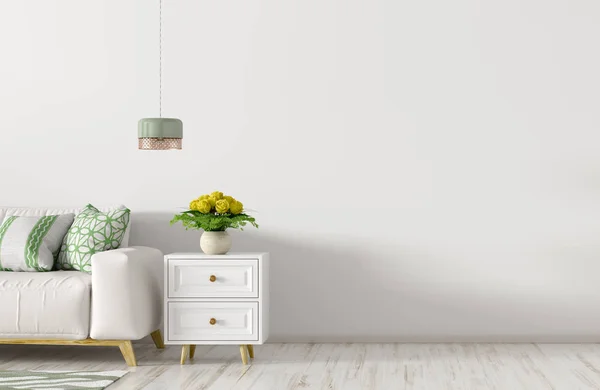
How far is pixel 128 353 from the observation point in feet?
15.1

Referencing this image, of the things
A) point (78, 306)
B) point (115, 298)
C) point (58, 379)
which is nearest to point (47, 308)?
point (78, 306)

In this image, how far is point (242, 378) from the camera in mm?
4332

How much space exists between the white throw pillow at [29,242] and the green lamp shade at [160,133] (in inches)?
26.0

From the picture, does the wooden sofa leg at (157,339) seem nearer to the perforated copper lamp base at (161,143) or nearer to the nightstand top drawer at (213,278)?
the nightstand top drawer at (213,278)

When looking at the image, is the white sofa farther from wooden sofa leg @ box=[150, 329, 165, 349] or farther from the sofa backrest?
the sofa backrest

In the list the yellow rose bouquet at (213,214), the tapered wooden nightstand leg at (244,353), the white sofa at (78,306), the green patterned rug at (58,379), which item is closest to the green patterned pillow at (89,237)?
the white sofa at (78,306)

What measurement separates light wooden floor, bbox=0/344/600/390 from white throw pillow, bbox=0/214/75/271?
1.67 feet

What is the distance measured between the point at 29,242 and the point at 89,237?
32 centimetres

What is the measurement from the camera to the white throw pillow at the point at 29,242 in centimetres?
479

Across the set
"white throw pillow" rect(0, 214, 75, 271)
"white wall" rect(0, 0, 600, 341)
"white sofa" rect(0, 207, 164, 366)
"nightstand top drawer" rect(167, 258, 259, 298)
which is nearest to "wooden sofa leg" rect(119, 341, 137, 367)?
"white sofa" rect(0, 207, 164, 366)

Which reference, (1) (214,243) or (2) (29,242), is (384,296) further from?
(2) (29,242)

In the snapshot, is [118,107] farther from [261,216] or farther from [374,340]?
[374,340]

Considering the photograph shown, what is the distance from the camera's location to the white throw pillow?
4.79 meters

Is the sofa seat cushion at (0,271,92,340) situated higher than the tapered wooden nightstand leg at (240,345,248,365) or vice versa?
the sofa seat cushion at (0,271,92,340)
